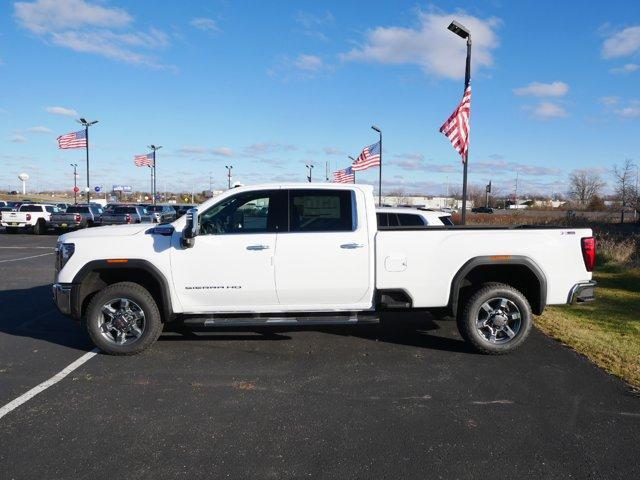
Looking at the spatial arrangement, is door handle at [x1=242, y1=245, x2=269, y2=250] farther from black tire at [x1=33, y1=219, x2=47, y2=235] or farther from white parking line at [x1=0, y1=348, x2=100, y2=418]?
black tire at [x1=33, y1=219, x2=47, y2=235]

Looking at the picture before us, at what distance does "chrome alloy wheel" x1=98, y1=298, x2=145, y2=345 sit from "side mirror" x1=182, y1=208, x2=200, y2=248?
3.15 feet

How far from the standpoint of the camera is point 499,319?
591 cm

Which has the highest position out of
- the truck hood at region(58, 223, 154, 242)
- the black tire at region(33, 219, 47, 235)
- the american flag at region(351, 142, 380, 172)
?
the american flag at region(351, 142, 380, 172)

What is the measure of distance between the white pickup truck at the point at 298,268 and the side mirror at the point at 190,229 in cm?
2

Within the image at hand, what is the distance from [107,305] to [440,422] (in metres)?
3.81

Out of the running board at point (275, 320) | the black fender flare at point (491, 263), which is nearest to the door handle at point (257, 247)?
the running board at point (275, 320)

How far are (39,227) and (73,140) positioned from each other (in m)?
8.19

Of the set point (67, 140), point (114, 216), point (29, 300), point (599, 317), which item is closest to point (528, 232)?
point (599, 317)

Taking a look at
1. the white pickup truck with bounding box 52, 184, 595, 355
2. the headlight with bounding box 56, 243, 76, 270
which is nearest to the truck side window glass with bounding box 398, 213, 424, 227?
the white pickup truck with bounding box 52, 184, 595, 355

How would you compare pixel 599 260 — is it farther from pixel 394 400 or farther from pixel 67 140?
pixel 67 140

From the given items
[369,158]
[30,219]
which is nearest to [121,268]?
[369,158]

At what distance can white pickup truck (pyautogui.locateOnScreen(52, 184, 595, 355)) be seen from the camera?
5.71m

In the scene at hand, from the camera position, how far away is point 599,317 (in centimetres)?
807

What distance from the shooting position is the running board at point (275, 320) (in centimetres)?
570
